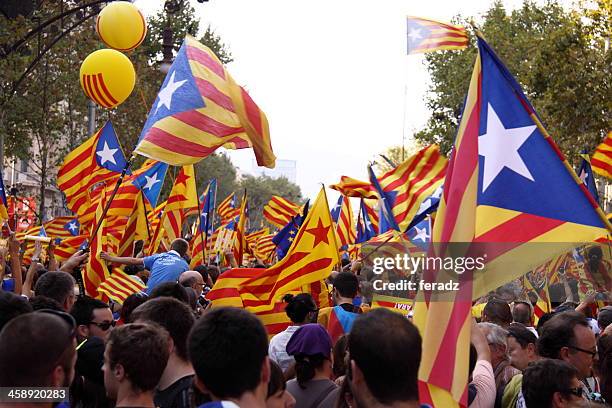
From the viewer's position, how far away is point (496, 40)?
44125mm

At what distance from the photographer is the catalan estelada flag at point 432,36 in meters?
8.95

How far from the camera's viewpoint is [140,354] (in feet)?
13.8

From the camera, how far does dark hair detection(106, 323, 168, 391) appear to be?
4176mm

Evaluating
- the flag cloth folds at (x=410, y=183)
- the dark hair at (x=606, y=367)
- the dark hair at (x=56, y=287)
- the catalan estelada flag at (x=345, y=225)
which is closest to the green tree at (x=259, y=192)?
the catalan estelada flag at (x=345, y=225)

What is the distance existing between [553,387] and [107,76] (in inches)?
334

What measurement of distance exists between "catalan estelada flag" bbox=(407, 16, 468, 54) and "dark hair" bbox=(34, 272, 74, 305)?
4063 mm

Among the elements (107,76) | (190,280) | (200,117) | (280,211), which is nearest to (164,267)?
(190,280)

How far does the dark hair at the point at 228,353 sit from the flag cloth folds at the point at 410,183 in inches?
307

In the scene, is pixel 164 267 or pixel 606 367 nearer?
pixel 606 367

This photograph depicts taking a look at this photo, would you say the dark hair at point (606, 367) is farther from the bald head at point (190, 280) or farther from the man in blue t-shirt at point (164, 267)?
the man in blue t-shirt at point (164, 267)

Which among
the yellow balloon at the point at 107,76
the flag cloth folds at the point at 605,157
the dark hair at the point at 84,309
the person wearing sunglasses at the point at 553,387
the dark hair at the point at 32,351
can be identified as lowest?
the person wearing sunglasses at the point at 553,387

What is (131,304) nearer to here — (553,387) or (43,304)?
(43,304)

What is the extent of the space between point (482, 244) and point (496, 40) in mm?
40170

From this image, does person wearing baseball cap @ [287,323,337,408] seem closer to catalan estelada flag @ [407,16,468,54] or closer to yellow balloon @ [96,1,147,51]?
catalan estelada flag @ [407,16,468,54]
